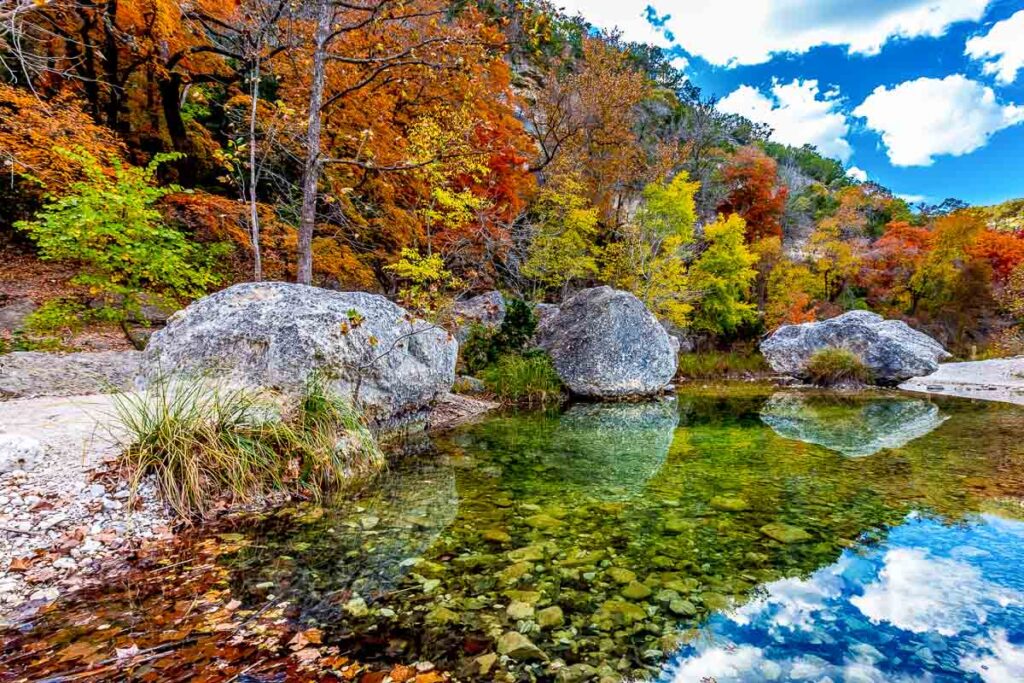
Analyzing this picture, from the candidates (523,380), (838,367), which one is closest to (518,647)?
(523,380)

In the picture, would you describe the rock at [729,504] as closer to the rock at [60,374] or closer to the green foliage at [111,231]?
the rock at [60,374]

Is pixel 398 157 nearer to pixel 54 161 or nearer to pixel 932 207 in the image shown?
pixel 54 161

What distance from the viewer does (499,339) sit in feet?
45.5

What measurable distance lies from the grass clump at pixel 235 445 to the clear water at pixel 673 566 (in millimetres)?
582

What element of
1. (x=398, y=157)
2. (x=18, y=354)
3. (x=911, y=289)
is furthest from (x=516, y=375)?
(x=911, y=289)

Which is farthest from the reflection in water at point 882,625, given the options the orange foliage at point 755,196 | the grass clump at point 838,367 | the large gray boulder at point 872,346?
the orange foliage at point 755,196

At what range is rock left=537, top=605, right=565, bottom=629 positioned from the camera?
8.82ft

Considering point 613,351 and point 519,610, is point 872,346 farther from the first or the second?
point 519,610

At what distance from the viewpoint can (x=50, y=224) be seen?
742cm

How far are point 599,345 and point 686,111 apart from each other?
39647 mm

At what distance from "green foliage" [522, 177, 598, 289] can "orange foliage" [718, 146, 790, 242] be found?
21.4 metres

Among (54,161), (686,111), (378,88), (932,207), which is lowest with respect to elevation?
(54,161)

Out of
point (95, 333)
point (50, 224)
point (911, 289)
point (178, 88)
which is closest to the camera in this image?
point (50, 224)

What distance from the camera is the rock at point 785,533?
12.8 ft
